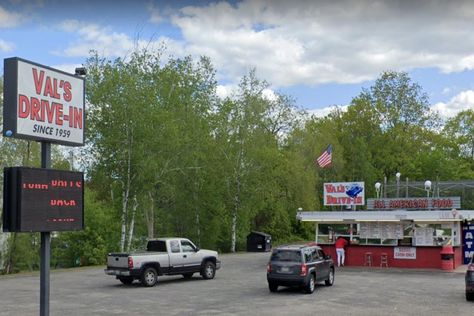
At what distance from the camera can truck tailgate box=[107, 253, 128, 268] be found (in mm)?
22938

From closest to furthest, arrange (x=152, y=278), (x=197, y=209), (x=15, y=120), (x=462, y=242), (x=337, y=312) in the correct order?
(x=15, y=120) < (x=337, y=312) < (x=152, y=278) < (x=462, y=242) < (x=197, y=209)

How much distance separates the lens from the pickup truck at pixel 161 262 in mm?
22922

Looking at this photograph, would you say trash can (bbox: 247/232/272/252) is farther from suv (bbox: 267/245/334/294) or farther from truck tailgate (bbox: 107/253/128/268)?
suv (bbox: 267/245/334/294)

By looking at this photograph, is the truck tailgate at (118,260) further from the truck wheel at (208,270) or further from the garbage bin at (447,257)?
the garbage bin at (447,257)

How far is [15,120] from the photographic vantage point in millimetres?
10078

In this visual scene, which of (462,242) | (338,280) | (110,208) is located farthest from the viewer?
(110,208)

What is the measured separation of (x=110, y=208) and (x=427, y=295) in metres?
28.7

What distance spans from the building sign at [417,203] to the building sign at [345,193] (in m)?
1.04

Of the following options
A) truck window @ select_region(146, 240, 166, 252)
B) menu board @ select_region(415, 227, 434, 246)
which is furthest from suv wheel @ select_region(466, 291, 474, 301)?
menu board @ select_region(415, 227, 434, 246)

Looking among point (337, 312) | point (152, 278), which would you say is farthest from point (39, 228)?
point (152, 278)

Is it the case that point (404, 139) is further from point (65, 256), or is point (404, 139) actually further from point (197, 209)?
point (65, 256)

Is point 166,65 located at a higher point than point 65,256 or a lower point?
higher

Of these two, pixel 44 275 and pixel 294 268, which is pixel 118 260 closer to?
pixel 294 268

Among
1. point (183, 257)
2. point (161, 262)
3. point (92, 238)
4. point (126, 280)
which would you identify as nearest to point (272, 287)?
point (183, 257)
